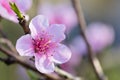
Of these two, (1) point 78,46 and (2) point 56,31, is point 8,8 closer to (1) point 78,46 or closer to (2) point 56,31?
(2) point 56,31

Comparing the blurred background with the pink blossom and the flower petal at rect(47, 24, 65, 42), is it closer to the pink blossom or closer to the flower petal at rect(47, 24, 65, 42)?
the pink blossom

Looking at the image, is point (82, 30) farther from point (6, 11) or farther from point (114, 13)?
point (114, 13)

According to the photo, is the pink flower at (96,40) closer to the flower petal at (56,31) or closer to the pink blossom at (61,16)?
the pink blossom at (61,16)

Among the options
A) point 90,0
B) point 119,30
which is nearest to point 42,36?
point 119,30

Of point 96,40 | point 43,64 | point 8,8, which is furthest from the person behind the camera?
point 96,40

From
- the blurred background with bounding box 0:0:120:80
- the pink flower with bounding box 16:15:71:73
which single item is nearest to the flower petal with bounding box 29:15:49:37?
the pink flower with bounding box 16:15:71:73

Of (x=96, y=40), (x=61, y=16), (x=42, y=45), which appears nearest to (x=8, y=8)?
(x=42, y=45)
